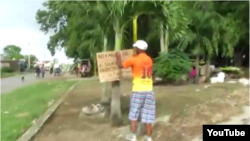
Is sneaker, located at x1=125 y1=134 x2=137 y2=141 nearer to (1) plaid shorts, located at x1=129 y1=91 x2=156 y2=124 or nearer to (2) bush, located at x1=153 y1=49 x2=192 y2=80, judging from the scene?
(1) plaid shorts, located at x1=129 y1=91 x2=156 y2=124

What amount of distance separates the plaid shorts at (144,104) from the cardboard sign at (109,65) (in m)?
1.34

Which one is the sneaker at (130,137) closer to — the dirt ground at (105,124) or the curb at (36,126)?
the dirt ground at (105,124)

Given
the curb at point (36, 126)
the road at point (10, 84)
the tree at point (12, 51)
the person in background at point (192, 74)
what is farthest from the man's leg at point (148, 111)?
the tree at point (12, 51)

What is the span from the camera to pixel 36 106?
38.4ft

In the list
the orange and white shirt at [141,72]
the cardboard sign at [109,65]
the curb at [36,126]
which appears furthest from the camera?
the cardboard sign at [109,65]

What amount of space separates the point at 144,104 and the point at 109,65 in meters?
1.56

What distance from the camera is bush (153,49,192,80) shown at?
1722 centimetres

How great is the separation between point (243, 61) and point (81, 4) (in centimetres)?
3187

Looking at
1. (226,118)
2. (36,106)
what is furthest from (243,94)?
(36,106)

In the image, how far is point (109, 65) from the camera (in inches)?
311

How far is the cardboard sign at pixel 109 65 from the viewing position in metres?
7.84

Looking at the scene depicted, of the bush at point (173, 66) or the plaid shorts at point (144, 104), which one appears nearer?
the plaid shorts at point (144, 104)

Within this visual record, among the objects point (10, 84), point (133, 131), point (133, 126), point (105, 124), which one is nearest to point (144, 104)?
point (133, 126)

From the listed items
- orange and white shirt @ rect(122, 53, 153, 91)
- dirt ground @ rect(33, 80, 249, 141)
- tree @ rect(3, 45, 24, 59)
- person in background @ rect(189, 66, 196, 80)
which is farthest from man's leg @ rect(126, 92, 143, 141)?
tree @ rect(3, 45, 24, 59)
